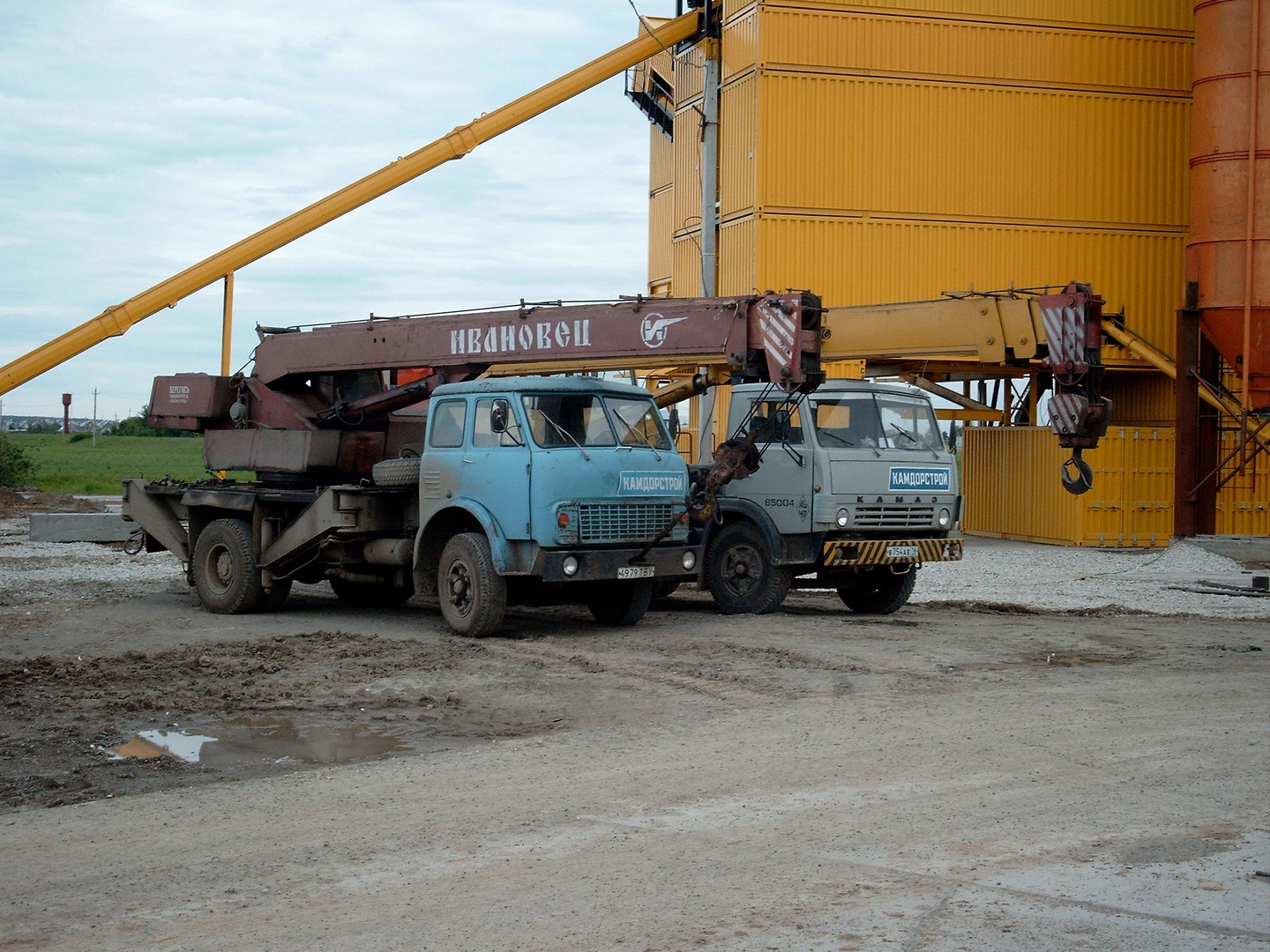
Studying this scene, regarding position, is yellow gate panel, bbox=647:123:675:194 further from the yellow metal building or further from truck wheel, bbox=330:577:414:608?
truck wheel, bbox=330:577:414:608

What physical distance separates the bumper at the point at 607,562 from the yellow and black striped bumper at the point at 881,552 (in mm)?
1537

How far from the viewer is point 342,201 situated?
3020 cm

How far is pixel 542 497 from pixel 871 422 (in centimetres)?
388

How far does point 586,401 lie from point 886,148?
1653 centimetres

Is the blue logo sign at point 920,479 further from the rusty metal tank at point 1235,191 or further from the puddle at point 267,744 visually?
the rusty metal tank at point 1235,191

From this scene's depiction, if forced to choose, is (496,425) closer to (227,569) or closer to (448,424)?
(448,424)

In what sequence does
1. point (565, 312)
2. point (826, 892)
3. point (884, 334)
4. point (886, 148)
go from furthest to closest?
point (886, 148)
point (565, 312)
point (884, 334)
point (826, 892)

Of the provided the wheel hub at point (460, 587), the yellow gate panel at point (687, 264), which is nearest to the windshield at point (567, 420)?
the wheel hub at point (460, 587)

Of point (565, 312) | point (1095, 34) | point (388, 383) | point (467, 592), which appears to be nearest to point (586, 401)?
point (565, 312)

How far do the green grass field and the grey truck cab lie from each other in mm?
23215

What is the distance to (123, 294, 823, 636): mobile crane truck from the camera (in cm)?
1197

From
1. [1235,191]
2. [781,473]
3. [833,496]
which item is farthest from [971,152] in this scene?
[833,496]

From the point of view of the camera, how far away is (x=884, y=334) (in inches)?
480

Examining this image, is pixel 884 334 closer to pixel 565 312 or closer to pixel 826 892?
pixel 565 312
